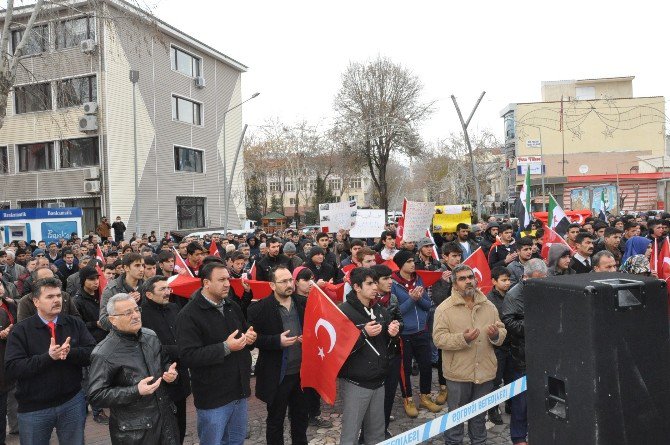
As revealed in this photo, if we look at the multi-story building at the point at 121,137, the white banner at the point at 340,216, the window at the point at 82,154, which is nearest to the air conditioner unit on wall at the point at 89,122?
the multi-story building at the point at 121,137

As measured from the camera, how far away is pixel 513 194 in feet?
172

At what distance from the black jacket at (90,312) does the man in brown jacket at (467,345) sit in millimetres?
3738

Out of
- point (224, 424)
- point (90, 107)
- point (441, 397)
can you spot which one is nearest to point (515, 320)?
point (441, 397)

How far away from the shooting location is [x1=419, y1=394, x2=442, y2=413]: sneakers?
658 centimetres

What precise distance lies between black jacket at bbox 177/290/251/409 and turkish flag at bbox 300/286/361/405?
2.07ft

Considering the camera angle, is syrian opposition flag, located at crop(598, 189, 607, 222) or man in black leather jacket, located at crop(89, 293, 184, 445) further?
syrian opposition flag, located at crop(598, 189, 607, 222)

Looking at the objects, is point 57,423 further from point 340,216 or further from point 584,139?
point 584,139

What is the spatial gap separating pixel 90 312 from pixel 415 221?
6544 mm

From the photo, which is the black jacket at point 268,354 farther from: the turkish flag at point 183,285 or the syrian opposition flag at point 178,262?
the syrian opposition flag at point 178,262

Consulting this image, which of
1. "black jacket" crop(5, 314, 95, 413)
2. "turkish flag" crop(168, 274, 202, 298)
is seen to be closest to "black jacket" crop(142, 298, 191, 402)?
"black jacket" crop(5, 314, 95, 413)

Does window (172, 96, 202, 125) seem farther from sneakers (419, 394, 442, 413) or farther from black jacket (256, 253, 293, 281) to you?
sneakers (419, 394, 442, 413)

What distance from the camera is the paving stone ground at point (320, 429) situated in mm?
5801

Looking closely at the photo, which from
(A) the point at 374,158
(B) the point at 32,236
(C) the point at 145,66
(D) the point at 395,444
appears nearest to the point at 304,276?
(D) the point at 395,444

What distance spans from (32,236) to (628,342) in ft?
71.8
